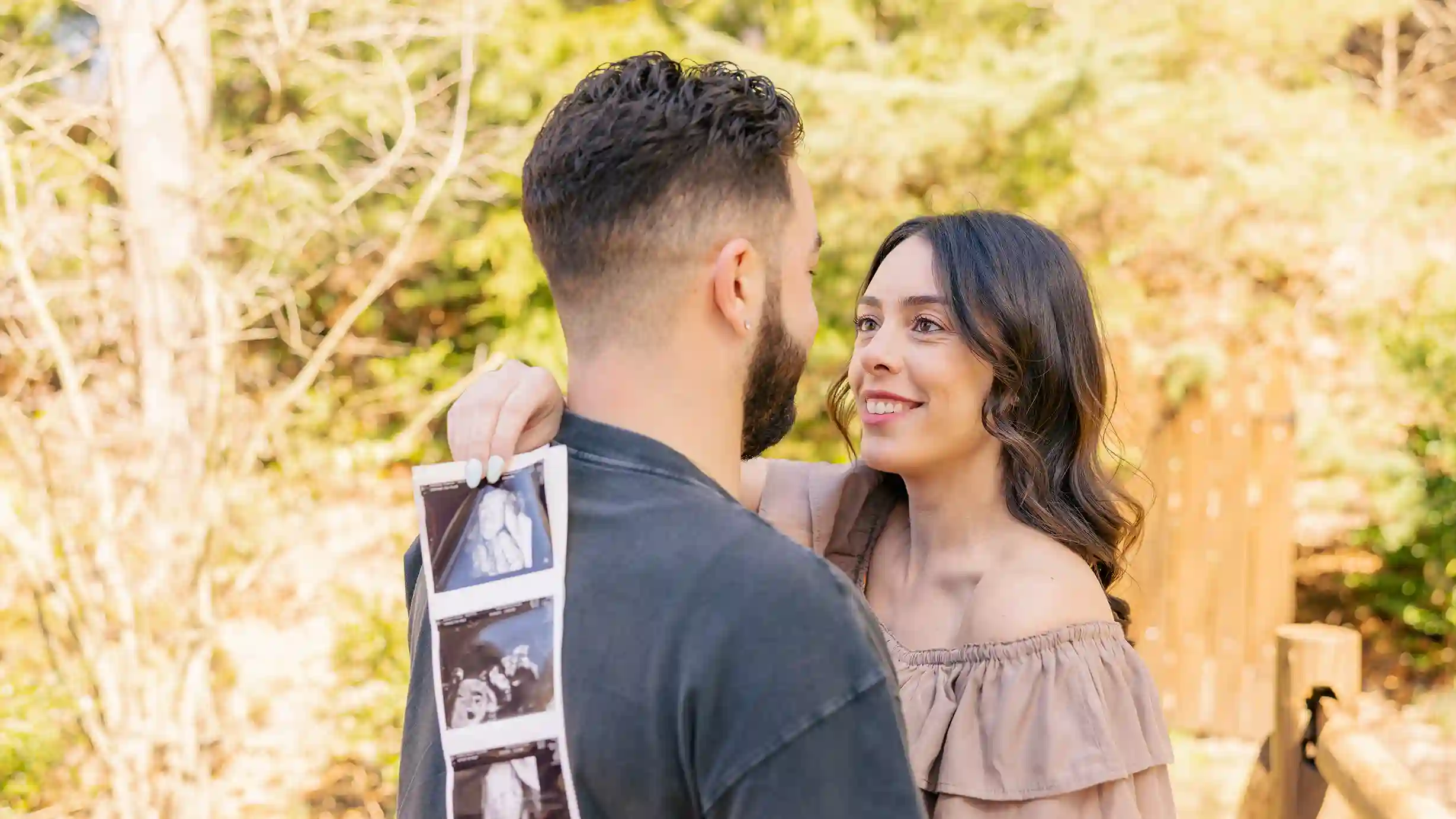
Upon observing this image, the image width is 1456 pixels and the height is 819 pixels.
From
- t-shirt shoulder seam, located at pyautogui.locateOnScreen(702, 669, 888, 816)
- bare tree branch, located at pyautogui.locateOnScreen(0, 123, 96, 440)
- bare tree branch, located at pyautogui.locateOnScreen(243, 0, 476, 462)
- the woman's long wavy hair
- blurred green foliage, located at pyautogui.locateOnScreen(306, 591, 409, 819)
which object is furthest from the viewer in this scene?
blurred green foliage, located at pyautogui.locateOnScreen(306, 591, 409, 819)

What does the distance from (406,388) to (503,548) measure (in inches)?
233

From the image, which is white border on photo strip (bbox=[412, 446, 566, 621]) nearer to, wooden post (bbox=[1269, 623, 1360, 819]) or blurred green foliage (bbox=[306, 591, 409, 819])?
wooden post (bbox=[1269, 623, 1360, 819])

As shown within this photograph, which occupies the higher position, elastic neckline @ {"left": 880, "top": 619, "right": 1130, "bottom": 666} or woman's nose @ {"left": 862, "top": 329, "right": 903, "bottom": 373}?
woman's nose @ {"left": 862, "top": 329, "right": 903, "bottom": 373}

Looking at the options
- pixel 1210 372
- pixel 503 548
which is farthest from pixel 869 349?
pixel 1210 372

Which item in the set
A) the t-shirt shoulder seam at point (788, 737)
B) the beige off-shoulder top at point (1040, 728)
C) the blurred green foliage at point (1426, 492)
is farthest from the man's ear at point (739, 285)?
the blurred green foliage at point (1426, 492)

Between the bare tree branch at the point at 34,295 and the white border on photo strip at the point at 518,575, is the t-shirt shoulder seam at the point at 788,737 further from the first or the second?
the bare tree branch at the point at 34,295

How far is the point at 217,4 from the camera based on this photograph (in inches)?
186

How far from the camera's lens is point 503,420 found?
1.27 meters

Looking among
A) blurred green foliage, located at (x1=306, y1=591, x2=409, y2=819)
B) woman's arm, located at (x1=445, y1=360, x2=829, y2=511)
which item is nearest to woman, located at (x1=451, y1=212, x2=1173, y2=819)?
woman's arm, located at (x1=445, y1=360, x2=829, y2=511)

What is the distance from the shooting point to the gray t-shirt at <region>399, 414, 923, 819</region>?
97cm

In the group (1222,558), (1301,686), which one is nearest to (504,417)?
(1301,686)

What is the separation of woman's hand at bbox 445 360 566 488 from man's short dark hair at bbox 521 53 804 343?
0.36 feet

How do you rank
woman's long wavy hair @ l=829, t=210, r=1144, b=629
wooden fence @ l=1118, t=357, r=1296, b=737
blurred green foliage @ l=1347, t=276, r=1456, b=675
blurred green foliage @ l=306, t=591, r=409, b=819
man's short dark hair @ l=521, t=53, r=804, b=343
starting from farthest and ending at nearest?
blurred green foliage @ l=1347, t=276, r=1456, b=675, wooden fence @ l=1118, t=357, r=1296, b=737, blurred green foliage @ l=306, t=591, r=409, b=819, woman's long wavy hair @ l=829, t=210, r=1144, b=629, man's short dark hair @ l=521, t=53, r=804, b=343

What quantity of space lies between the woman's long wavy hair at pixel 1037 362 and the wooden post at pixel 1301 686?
51.7 inches
